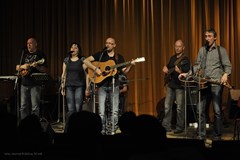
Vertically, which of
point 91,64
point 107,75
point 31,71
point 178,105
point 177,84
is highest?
point 91,64

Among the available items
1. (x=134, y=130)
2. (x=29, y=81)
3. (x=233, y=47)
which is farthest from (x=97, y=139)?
(x=233, y=47)

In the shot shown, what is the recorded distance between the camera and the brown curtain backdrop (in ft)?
31.4

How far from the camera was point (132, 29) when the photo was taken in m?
10.4

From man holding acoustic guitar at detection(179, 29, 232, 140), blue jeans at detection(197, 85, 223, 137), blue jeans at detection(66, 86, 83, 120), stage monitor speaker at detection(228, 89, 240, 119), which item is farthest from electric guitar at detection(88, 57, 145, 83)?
stage monitor speaker at detection(228, 89, 240, 119)

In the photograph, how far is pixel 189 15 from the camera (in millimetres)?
9836

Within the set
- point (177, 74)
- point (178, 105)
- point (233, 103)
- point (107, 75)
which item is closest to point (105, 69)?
point (107, 75)

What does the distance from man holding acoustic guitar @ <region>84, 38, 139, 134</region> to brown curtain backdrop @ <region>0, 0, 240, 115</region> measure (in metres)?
2.39

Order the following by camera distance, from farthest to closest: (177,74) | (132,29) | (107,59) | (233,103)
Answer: (132,29) < (233,103) < (177,74) < (107,59)

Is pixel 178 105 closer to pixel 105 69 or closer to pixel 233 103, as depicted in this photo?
pixel 233 103

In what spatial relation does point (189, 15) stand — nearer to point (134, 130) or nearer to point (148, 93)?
point (148, 93)

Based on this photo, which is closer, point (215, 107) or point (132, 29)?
point (215, 107)

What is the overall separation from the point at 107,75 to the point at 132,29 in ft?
11.2

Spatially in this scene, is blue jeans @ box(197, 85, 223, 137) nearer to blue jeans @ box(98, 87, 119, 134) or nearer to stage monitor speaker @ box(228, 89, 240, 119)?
stage monitor speaker @ box(228, 89, 240, 119)

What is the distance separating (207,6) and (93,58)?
3.62 metres
